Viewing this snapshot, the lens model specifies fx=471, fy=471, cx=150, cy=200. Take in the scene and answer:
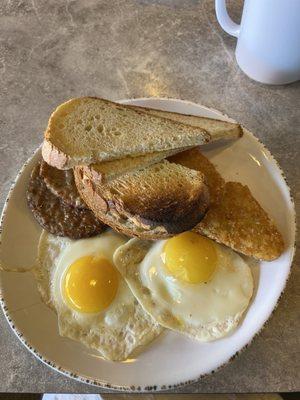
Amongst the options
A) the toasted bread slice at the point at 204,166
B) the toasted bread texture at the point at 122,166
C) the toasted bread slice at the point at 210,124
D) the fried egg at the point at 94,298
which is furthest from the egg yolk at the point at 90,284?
the toasted bread slice at the point at 210,124

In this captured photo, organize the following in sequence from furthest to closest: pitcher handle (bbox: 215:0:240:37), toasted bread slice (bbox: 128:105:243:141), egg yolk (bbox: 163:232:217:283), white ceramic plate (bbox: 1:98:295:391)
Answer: pitcher handle (bbox: 215:0:240:37), toasted bread slice (bbox: 128:105:243:141), egg yolk (bbox: 163:232:217:283), white ceramic plate (bbox: 1:98:295:391)

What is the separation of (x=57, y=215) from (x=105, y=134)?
0.83ft

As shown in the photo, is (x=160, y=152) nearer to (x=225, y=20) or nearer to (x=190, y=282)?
(x=190, y=282)

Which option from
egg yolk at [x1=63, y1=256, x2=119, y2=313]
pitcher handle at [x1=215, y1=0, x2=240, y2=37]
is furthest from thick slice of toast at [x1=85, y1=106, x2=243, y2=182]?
pitcher handle at [x1=215, y1=0, x2=240, y2=37]

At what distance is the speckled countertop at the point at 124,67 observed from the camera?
1.53 meters

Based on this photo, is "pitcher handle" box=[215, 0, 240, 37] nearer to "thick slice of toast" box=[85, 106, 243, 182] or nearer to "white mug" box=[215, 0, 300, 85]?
"white mug" box=[215, 0, 300, 85]

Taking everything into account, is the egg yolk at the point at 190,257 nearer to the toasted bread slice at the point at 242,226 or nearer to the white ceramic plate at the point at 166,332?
the toasted bread slice at the point at 242,226

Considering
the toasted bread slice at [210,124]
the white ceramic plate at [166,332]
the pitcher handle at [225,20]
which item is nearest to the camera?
the white ceramic plate at [166,332]

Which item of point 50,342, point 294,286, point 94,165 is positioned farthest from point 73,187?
point 294,286

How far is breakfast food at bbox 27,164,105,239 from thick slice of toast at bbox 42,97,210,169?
0.37ft

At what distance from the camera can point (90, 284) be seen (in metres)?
1.18

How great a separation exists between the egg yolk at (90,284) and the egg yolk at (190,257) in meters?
0.15

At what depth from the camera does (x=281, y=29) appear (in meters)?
1.31

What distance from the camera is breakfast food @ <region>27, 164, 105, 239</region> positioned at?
125 cm
